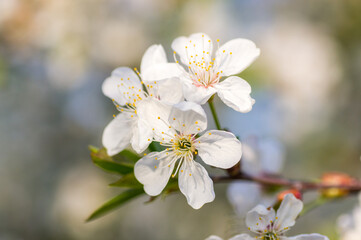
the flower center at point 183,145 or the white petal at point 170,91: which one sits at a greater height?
the white petal at point 170,91

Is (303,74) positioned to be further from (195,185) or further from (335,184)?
(195,185)

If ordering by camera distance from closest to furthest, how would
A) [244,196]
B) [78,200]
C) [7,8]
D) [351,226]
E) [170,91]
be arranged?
[170,91] → [351,226] → [244,196] → [7,8] → [78,200]

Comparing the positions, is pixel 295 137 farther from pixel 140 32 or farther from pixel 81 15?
pixel 81 15

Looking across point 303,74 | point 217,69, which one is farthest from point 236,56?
point 303,74

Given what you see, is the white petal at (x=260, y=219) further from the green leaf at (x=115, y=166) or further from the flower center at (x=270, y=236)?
the green leaf at (x=115, y=166)

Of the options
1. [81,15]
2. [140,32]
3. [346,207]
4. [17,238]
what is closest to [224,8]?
[140,32]

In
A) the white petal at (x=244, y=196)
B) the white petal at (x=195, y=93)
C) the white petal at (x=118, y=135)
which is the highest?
the white petal at (x=195, y=93)

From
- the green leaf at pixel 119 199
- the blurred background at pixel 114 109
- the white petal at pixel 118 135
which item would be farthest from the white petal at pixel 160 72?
the blurred background at pixel 114 109
